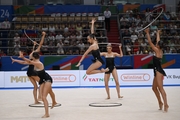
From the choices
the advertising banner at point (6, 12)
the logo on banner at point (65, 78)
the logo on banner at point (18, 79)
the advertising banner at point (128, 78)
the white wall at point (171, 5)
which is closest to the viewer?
the logo on banner at point (18, 79)

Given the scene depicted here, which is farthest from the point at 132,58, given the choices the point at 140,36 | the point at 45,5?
the point at 45,5

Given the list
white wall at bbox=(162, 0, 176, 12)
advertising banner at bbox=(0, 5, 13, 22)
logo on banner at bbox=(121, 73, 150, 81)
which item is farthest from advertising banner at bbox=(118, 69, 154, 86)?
white wall at bbox=(162, 0, 176, 12)

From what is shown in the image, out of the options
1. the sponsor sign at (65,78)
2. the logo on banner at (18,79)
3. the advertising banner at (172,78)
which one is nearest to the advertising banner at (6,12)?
the logo on banner at (18,79)

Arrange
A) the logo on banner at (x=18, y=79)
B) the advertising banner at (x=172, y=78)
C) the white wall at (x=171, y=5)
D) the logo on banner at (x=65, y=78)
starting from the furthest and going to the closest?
1. the white wall at (x=171, y=5)
2. the advertising banner at (x=172, y=78)
3. the logo on banner at (x=65, y=78)
4. the logo on banner at (x=18, y=79)

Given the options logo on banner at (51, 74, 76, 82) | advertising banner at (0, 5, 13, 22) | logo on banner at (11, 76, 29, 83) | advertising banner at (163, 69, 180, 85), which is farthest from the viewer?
advertising banner at (0, 5, 13, 22)

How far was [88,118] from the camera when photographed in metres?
8.34

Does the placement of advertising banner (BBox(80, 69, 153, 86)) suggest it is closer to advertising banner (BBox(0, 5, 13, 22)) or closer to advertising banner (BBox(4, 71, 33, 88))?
advertising banner (BBox(4, 71, 33, 88))

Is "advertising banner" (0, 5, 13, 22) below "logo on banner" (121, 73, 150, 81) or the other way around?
the other way around

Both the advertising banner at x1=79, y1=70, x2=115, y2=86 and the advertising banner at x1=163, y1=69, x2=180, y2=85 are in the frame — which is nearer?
the advertising banner at x1=79, y1=70, x2=115, y2=86

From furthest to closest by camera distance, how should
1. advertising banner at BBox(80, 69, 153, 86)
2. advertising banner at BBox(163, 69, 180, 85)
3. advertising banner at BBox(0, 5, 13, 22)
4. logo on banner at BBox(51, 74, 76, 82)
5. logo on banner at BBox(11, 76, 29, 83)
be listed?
1. advertising banner at BBox(0, 5, 13, 22)
2. advertising banner at BBox(163, 69, 180, 85)
3. advertising banner at BBox(80, 69, 153, 86)
4. logo on banner at BBox(51, 74, 76, 82)
5. logo on banner at BBox(11, 76, 29, 83)

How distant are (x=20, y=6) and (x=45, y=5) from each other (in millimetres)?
2018

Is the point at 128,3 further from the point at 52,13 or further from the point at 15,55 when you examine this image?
the point at 15,55

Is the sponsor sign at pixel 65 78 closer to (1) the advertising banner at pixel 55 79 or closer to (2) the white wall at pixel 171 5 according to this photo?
(1) the advertising banner at pixel 55 79

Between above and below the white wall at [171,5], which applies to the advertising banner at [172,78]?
below
